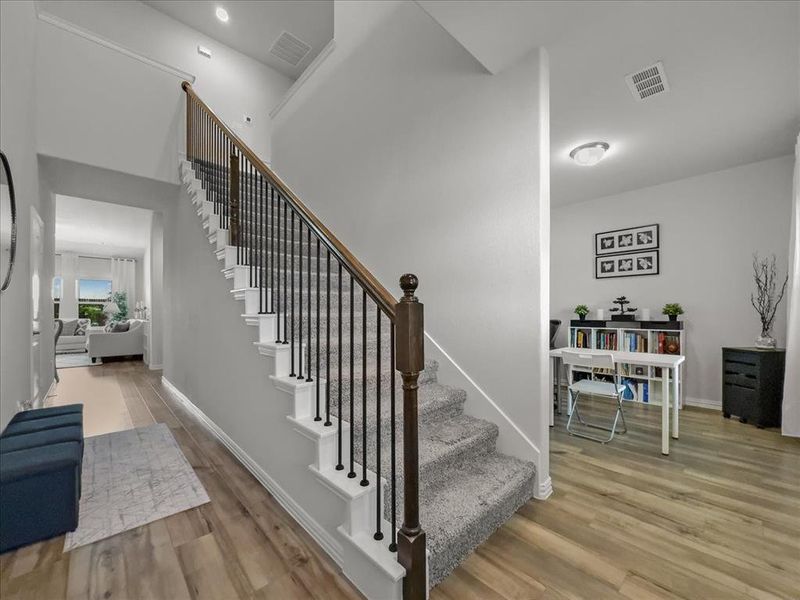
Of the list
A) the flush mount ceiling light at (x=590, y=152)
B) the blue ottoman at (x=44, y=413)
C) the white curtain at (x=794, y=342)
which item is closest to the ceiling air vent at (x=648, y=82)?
the flush mount ceiling light at (x=590, y=152)

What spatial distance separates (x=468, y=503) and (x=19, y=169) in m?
3.85

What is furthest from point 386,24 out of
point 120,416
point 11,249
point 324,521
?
point 120,416

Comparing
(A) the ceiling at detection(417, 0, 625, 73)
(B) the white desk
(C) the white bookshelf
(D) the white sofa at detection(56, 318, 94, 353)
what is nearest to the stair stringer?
(A) the ceiling at detection(417, 0, 625, 73)

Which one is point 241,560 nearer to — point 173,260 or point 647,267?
point 173,260

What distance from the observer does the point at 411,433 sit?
1294 millimetres

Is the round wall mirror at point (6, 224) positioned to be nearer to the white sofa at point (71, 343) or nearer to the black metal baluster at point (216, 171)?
the black metal baluster at point (216, 171)

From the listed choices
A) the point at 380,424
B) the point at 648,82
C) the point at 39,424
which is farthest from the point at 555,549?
the point at 648,82

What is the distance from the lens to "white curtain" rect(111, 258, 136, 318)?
10.9 meters

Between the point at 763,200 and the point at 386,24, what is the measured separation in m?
4.32

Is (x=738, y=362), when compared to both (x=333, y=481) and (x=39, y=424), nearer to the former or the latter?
(x=333, y=481)

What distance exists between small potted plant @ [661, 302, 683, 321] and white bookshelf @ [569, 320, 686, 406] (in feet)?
0.36

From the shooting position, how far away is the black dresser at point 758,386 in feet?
10.8

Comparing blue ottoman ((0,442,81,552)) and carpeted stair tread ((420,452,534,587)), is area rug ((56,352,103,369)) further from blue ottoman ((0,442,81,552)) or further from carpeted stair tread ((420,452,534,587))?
carpeted stair tread ((420,452,534,587))

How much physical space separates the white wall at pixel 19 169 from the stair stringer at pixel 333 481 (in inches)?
59.9
